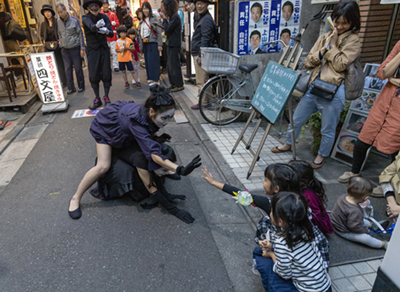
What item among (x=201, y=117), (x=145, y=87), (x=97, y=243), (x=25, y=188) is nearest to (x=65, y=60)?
(x=145, y=87)

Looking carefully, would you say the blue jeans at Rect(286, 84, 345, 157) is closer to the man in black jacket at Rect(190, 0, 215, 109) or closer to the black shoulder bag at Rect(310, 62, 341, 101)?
the black shoulder bag at Rect(310, 62, 341, 101)

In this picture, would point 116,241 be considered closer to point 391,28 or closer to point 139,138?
point 139,138

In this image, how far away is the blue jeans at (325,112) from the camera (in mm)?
3857

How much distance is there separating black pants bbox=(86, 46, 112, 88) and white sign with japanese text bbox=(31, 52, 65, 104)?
2.83ft

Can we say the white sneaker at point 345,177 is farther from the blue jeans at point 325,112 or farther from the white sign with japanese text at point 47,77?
the white sign with japanese text at point 47,77

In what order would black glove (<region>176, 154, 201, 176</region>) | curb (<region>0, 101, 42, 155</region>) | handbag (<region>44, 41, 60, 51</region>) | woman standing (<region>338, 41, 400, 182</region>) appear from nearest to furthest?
black glove (<region>176, 154, 201, 176</region>), woman standing (<region>338, 41, 400, 182</region>), curb (<region>0, 101, 42, 155</region>), handbag (<region>44, 41, 60, 51</region>)

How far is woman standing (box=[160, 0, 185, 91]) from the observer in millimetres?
7325

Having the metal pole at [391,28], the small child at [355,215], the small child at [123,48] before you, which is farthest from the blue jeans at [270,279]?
the small child at [123,48]

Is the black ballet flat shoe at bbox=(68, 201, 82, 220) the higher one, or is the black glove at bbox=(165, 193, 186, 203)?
the black ballet flat shoe at bbox=(68, 201, 82, 220)

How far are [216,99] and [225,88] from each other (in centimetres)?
34

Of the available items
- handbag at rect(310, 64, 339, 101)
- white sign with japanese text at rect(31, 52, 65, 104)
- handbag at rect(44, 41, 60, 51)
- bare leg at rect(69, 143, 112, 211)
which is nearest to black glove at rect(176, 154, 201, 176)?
bare leg at rect(69, 143, 112, 211)

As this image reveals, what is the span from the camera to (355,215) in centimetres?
274

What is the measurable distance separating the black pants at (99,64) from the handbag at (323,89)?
4.77 metres

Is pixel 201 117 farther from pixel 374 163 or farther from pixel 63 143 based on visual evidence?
pixel 374 163
